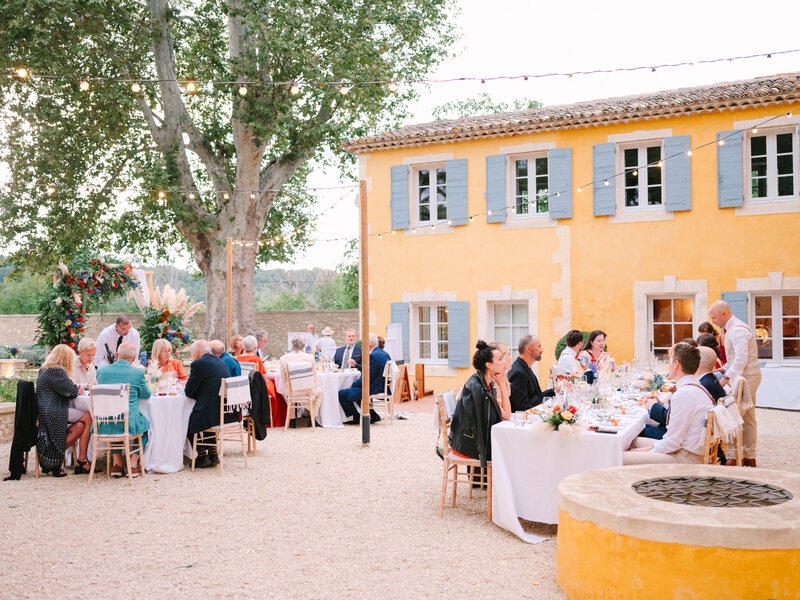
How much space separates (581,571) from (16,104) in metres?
16.2

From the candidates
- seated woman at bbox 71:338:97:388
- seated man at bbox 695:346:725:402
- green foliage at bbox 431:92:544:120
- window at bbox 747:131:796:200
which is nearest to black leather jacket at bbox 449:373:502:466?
seated man at bbox 695:346:725:402

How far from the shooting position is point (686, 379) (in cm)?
497

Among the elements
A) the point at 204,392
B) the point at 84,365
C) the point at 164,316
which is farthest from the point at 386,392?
the point at 164,316

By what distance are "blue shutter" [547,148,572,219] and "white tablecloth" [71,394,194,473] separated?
7.39m

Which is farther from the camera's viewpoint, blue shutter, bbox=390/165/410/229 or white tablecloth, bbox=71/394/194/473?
blue shutter, bbox=390/165/410/229

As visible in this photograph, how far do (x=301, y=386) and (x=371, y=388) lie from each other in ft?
4.01

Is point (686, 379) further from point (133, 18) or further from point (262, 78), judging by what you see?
point (133, 18)

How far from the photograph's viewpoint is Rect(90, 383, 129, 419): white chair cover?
6.76 m

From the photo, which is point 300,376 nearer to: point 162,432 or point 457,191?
point 162,432

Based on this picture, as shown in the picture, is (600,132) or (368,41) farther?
(368,41)

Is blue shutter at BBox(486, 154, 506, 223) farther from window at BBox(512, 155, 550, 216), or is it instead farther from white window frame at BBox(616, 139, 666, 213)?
white window frame at BBox(616, 139, 666, 213)

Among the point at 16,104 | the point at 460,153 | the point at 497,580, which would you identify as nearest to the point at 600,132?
the point at 460,153

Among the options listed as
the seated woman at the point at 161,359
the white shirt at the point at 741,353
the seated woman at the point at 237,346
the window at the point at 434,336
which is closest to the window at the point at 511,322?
the window at the point at 434,336

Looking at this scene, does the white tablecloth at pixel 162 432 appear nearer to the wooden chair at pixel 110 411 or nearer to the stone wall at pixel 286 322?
the wooden chair at pixel 110 411
